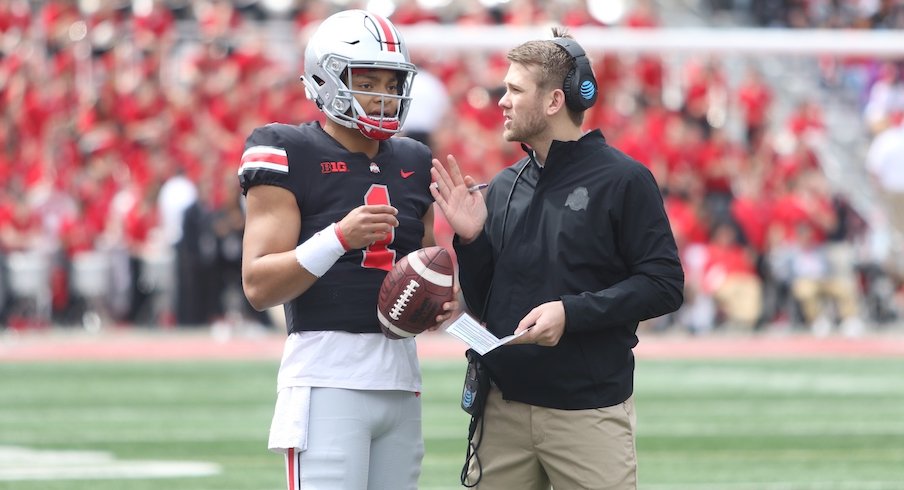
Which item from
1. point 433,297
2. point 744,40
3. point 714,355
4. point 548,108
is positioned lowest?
point 714,355

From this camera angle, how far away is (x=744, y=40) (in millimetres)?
13945

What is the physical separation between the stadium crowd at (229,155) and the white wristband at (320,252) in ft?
32.8

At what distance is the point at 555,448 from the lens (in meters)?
4.17

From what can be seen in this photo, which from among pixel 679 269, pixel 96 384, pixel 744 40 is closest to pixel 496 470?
pixel 679 269

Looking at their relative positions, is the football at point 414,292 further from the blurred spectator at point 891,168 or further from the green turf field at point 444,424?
the blurred spectator at point 891,168

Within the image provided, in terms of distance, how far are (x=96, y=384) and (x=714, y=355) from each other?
5.13m

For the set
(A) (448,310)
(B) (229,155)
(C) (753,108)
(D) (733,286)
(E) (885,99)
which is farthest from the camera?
(C) (753,108)

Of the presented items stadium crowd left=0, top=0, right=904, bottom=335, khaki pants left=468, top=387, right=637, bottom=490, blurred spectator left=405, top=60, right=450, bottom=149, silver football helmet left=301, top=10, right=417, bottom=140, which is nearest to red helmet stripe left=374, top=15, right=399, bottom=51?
silver football helmet left=301, top=10, right=417, bottom=140

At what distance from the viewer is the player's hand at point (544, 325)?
4.01 m

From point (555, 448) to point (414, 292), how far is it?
574 millimetres

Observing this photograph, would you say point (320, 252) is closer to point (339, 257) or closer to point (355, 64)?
point (339, 257)

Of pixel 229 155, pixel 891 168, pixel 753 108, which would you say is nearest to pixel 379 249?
pixel 891 168

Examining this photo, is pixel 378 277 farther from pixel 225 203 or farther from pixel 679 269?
pixel 225 203

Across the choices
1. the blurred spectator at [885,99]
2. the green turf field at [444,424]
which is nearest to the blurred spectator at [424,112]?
the green turf field at [444,424]
